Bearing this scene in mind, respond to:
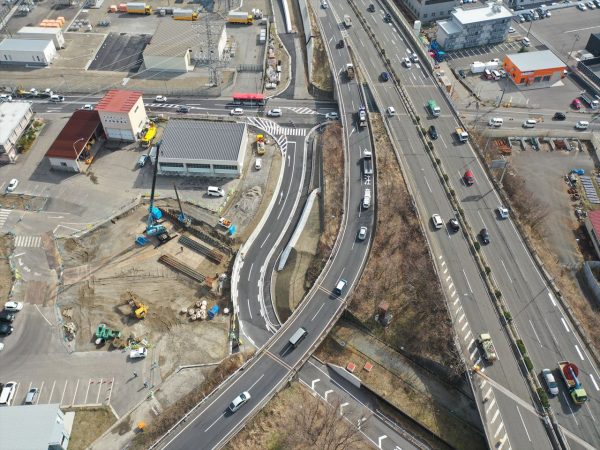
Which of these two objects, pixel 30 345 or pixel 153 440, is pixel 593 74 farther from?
pixel 30 345

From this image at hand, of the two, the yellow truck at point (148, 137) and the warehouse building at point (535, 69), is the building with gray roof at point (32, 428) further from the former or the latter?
the warehouse building at point (535, 69)

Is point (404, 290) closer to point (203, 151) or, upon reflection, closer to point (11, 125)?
point (203, 151)

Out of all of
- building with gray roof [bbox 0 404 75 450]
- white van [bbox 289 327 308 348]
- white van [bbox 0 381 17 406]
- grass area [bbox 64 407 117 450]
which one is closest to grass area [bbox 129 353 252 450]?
grass area [bbox 64 407 117 450]

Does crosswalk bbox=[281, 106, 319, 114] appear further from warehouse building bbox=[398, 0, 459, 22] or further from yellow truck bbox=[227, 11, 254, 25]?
warehouse building bbox=[398, 0, 459, 22]

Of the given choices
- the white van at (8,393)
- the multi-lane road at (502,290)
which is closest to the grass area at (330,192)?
the multi-lane road at (502,290)

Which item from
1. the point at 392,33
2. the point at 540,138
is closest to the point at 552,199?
the point at 540,138

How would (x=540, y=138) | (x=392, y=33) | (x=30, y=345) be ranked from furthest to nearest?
(x=392, y=33)
(x=540, y=138)
(x=30, y=345)

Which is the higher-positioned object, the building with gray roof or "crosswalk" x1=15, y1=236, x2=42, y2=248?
"crosswalk" x1=15, y1=236, x2=42, y2=248

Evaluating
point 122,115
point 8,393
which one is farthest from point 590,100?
point 8,393
